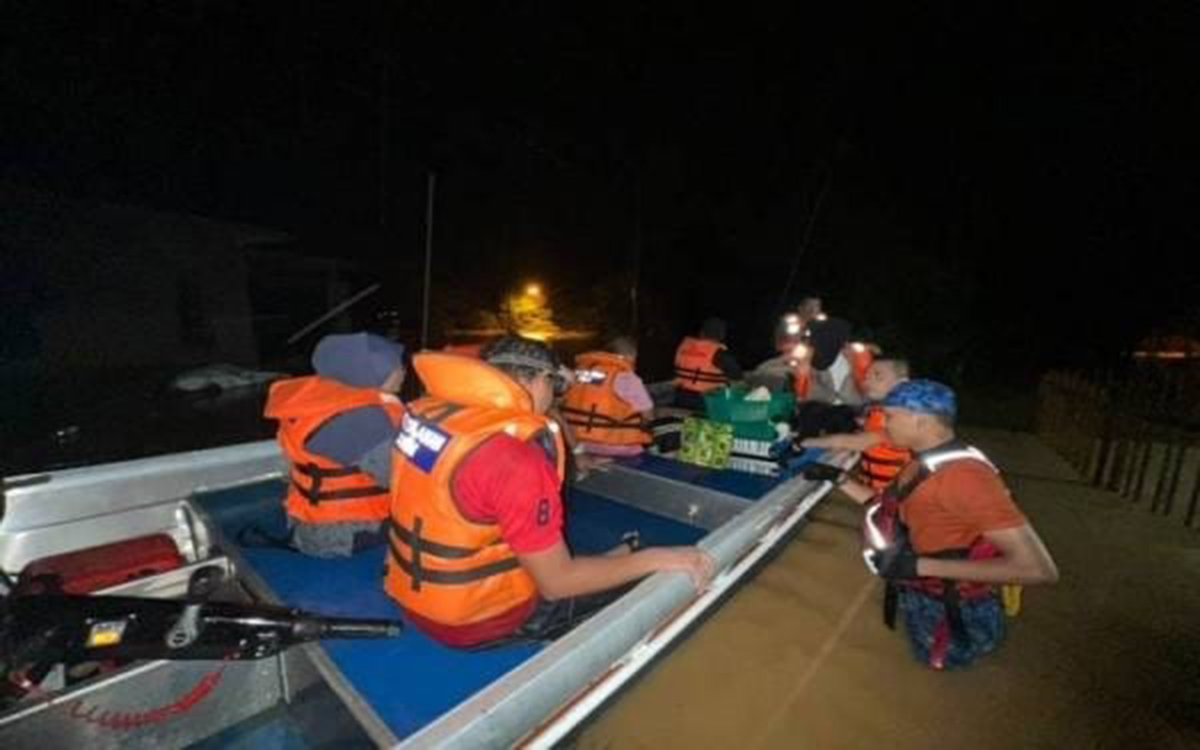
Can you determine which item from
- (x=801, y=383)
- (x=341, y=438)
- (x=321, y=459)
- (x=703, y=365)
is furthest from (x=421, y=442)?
(x=801, y=383)

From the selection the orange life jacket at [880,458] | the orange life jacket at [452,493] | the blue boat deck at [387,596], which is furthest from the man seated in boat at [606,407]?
the orange life jacket at [452,493]

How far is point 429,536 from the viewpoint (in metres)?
1.79

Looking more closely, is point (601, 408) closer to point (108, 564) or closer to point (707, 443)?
point (707, 443)

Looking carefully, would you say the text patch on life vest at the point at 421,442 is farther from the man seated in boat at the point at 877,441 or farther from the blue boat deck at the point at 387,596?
the man seated in boat at the point at 877,441

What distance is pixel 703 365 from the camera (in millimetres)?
5566

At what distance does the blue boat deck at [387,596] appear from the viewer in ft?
6.03

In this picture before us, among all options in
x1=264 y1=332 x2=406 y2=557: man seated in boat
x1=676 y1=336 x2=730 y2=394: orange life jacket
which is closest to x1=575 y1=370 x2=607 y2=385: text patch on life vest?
x1=676 y1=336 x2=730 y2=394: orange life jacket

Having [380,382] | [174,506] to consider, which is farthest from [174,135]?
[380,382]

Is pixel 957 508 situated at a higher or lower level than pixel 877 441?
higher

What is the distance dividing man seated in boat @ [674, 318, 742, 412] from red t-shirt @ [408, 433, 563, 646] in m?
3.89

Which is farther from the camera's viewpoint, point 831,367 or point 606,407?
point 831,367

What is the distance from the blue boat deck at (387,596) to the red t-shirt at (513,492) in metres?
0.60

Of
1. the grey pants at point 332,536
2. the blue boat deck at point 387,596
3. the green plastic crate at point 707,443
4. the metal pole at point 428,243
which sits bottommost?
the blue boat deck at point 387,596

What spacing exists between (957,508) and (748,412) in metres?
2.02
